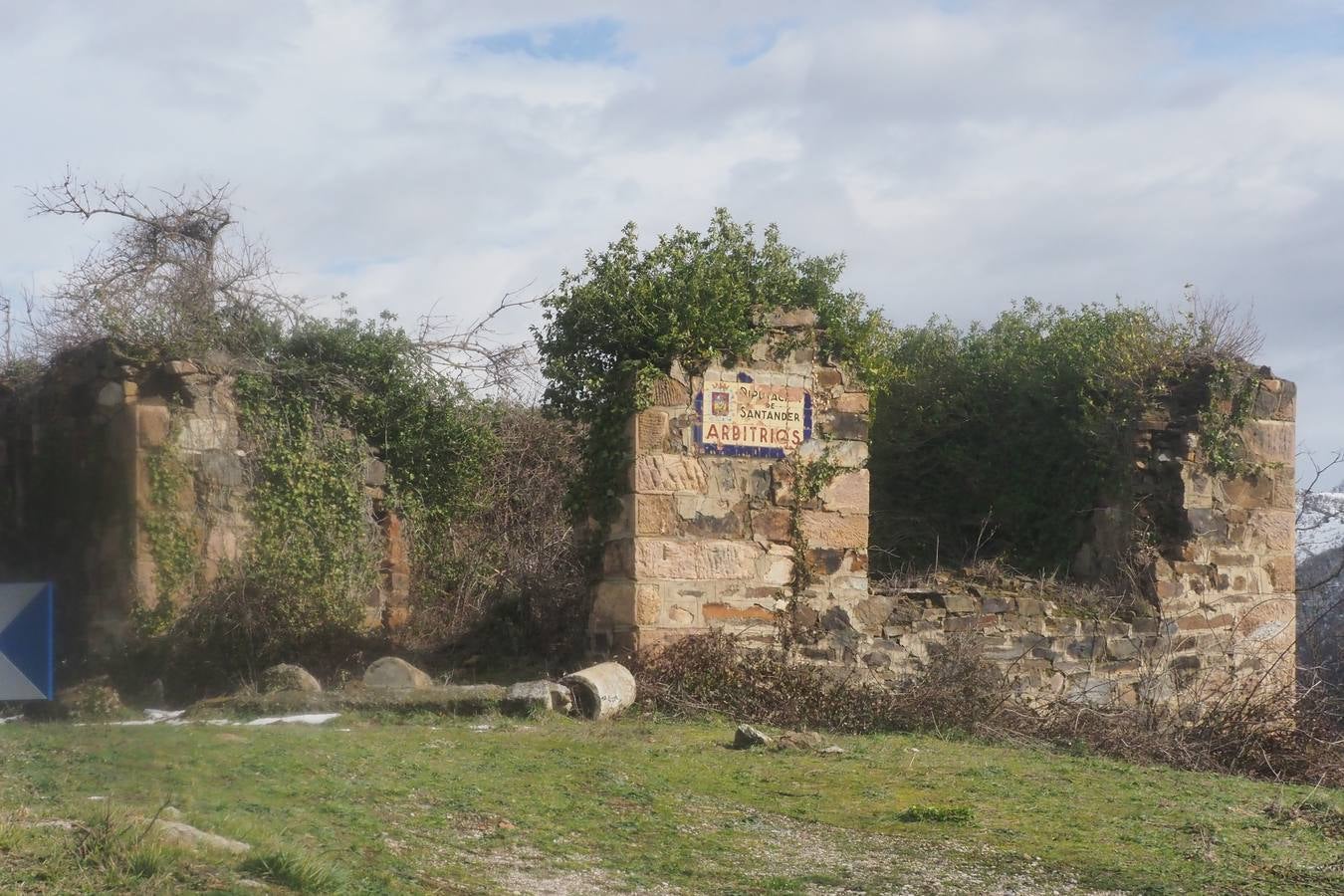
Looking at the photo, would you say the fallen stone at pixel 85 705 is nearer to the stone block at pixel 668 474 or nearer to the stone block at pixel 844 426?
the stone block at pixel 668 474

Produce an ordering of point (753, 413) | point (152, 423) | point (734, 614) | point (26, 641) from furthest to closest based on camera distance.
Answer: point (152, 423) → point (753, 413) → point (734, 614) → point (26, 641)

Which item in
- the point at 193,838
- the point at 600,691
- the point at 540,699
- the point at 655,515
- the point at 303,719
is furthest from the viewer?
the point at 655,515

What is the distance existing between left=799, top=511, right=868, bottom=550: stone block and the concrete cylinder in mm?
1787

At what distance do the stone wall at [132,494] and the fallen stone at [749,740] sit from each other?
5147 mm

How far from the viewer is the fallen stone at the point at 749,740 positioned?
313 inches

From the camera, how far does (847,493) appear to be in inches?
392

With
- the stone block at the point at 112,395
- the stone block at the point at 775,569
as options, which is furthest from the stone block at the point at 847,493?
the stone block at the point at 112,395

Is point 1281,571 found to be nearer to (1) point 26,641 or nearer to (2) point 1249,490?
(2) point 1249,490

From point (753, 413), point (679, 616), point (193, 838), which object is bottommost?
point (193, 838)

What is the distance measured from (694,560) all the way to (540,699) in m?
1.58

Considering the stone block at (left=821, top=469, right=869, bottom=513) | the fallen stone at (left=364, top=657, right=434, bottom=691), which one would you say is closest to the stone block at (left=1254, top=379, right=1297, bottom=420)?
the stone block at (left=821, top=469, right=869, bottom=513)

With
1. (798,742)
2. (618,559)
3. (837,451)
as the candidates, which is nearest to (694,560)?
(618,559)

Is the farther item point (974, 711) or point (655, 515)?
point (655, 515)

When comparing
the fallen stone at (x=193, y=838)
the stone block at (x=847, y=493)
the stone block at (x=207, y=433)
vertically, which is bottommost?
the fallen stone at (x=193, y=838)
